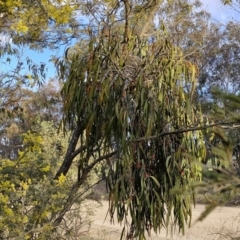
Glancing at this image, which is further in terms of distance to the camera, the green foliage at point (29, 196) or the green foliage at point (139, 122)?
the green foliage at point (139, 122)

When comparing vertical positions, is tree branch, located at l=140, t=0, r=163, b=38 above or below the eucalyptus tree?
above

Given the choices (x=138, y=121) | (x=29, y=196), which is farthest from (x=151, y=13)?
(x=29, y=196)

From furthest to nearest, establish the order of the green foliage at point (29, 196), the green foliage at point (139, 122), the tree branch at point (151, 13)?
the tree branch at point (151, 13), the green foliage at point (139, 122), the green foliage at point (29, 196)

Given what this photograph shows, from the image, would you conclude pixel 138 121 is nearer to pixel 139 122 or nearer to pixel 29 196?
pixel 139 122

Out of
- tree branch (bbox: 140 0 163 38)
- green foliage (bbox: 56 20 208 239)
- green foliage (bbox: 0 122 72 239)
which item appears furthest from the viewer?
tree branch (bbox: 140 0 163 38)

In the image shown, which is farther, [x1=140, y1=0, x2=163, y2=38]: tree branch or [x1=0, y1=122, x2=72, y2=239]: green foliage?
[x1=140, y1=0, x2=163, y2=38]: tree branch

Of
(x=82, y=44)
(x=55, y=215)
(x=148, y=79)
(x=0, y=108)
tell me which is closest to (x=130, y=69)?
(x=148, y=79)

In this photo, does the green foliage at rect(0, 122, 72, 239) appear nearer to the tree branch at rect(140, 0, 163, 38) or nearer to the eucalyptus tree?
the eucalyptus tree

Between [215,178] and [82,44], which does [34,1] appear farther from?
[215,178]

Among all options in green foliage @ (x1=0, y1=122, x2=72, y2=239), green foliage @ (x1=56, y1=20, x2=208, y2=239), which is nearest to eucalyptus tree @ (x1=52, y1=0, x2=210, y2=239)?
green foliage @ (x1=56, y1=20, x2=208, y2=239)

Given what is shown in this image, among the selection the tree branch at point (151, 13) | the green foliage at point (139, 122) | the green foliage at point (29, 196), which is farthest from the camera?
the tree branch at point (151, 13)

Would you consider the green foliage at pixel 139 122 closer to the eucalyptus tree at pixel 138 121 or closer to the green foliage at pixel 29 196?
the eucalyptus tree at pixel 138 121

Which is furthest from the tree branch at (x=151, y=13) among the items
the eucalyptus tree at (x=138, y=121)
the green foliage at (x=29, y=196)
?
the green foliage at (x=29, y=196)

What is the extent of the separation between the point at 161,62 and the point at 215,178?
10.8 feet
